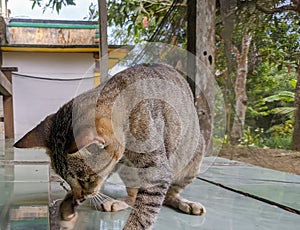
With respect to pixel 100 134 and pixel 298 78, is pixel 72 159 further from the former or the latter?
pixel 298 78

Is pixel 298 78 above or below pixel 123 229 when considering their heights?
above

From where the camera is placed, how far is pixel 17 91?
3.65 meters

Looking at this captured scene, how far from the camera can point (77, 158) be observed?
0.82 metres

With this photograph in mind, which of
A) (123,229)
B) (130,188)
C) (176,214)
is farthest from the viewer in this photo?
(130,188)

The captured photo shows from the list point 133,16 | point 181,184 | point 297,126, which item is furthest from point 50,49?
point 181,184

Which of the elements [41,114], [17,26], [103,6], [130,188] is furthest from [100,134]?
[17,26]

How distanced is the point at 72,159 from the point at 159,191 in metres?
0.23

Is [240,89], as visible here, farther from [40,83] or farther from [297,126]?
[40,83]

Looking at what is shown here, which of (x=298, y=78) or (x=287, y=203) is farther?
(x=298, y=78)

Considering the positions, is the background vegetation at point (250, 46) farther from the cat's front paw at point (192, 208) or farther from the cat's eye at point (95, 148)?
the cat's eye at point (95, 148)

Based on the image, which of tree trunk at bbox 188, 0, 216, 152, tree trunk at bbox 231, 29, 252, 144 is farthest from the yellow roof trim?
tree trunk at bbox 188, 0, 216, 152

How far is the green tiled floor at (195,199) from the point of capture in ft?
2.90

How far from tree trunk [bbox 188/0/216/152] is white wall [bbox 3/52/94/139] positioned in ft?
5.12

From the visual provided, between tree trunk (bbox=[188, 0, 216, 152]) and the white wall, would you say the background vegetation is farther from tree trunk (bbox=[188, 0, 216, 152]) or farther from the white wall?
the white wall
